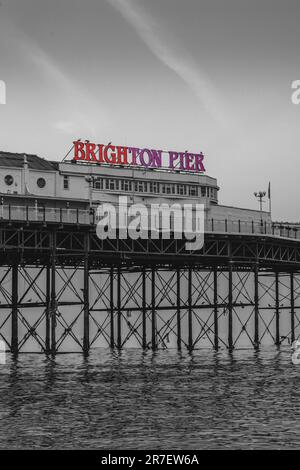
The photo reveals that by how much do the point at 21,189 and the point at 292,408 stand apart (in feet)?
215

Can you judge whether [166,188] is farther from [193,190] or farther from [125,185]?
[125,185]

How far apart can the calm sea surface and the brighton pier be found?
11228 millimetres

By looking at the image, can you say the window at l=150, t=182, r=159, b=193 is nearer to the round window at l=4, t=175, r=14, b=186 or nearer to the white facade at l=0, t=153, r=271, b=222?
the white facade at l=0, t=153, r=271, b=222

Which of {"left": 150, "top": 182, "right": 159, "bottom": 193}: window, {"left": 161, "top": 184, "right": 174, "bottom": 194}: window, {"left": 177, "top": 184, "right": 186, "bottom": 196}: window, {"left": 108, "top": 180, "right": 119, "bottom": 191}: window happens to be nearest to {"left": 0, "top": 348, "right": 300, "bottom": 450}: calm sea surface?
{"left": 108, "top": 180, "right": 119, "bottom": 191}: window

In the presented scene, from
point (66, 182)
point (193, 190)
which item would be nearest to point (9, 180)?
point (66, 182)

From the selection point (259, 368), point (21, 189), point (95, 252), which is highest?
point (21, 189)

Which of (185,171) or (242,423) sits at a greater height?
(185,171)

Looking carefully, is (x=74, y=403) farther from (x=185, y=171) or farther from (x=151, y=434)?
(x=185, y=171)

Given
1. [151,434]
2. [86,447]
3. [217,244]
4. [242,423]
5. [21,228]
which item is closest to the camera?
[86,447]

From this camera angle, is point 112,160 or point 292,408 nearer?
point 292,408

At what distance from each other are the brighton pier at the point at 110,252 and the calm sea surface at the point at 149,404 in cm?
1123

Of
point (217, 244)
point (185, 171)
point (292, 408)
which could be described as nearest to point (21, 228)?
point (217, 244)

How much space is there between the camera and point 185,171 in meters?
142

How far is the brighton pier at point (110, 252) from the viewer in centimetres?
9306
